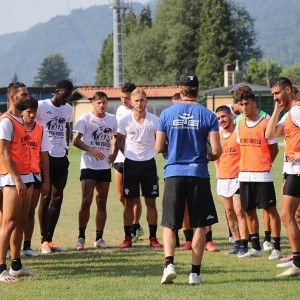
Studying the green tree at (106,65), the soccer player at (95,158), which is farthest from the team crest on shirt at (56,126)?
the green tree at (106,65)

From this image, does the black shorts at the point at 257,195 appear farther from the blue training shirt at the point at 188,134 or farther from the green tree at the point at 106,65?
the green tree at the point at 106,65

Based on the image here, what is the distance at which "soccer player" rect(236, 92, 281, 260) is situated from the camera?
1211 centimetres

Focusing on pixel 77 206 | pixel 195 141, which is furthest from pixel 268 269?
pixel 77 206

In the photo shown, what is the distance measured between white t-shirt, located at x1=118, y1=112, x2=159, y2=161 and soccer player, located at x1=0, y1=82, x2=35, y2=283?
3170 millimetres

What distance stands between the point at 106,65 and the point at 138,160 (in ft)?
426

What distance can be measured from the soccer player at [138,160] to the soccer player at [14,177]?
313cm

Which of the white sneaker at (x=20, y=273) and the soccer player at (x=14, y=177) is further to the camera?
the white sneaker at (x=20, y=273)

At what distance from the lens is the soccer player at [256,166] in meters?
12.1

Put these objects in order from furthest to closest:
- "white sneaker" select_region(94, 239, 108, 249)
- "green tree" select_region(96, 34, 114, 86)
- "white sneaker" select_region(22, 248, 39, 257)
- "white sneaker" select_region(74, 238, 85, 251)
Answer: "green tree" select_region(96, 34, 114, 86)
"white sneaker" select_region(94, 239, 108, 249)
"white sneaker" select_region(74, 238, 85, 251)
"white sneaker" select_region(22, 248, 39, 257)

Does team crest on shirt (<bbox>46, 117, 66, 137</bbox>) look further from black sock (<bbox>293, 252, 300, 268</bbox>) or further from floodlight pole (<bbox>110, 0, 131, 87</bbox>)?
floodlight pole (<bbox>110, 0, 131, 87</bbox>)

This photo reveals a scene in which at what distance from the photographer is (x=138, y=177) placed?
45.2 feet

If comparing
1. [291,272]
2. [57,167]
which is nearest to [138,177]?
[57,167]

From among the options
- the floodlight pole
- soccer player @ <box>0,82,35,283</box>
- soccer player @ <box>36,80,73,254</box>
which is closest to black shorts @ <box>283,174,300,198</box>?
soccer player @ <box>0,82,35,283</box>

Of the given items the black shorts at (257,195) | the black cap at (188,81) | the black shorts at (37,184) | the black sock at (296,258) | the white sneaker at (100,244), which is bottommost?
the white sneaker at (100,244)
